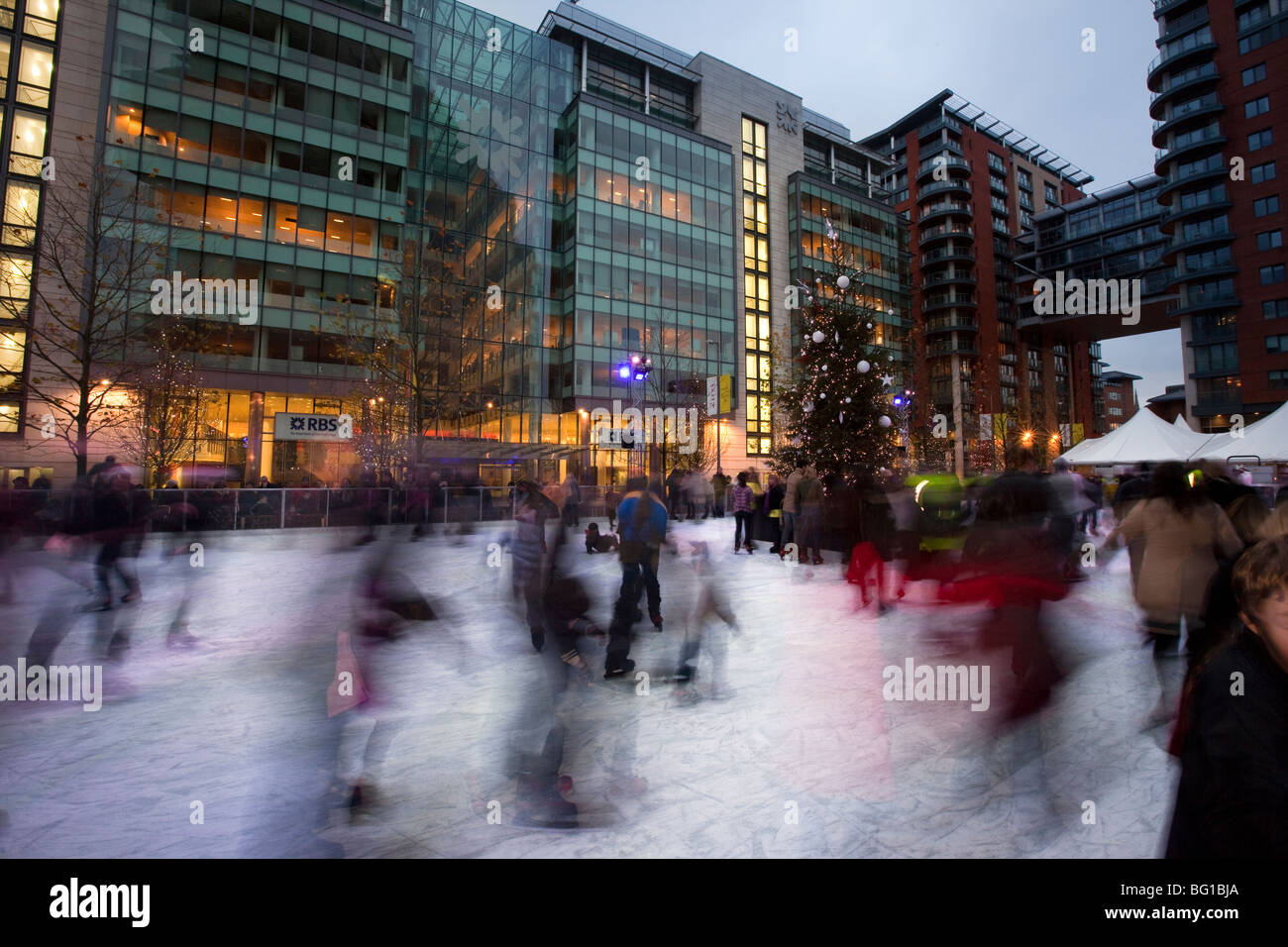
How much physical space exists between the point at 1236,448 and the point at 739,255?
3724 cm

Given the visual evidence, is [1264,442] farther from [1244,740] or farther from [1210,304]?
[1210,304]

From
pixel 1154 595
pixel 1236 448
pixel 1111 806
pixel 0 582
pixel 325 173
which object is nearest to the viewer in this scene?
pixel 1111 806

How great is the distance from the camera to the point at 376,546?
11.9 feet

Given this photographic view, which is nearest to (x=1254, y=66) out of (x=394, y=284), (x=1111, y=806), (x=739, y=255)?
(x=739, y=255)

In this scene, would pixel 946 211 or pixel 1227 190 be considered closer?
pixel 1227 190

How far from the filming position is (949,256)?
70312 mm

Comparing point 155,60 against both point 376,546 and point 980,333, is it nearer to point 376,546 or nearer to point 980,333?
point 376,546

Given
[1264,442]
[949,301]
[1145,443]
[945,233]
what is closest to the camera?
[1264,442]

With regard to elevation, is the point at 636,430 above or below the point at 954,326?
below

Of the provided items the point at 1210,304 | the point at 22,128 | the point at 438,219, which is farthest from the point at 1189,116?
the point at 22,128

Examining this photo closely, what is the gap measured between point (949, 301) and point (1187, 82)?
1034 inches

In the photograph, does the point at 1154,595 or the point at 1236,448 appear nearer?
the point at 1154,595

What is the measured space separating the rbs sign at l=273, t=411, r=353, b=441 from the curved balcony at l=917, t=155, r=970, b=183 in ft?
232
